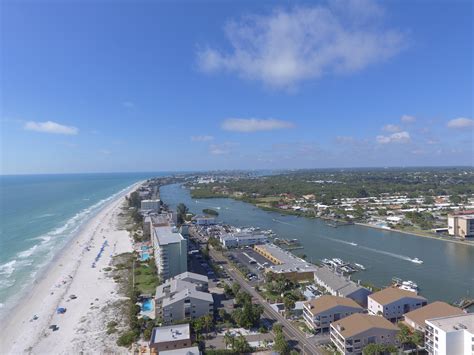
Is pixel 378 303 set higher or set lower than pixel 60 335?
higher

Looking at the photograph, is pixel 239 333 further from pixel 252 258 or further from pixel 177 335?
pixel 252 258

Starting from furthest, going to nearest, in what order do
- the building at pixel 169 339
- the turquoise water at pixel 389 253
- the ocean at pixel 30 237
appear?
the ocean at pixel 30 237, the turquoise water at pixel 389 253, the building at pixel 169 339

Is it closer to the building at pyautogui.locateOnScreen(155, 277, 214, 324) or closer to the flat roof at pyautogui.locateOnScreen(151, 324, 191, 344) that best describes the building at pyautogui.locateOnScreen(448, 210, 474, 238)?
the building at pyautogui.locateOnScreen(155, 277, 214, 324)

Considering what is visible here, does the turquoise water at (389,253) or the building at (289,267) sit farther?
the building at (289,267)

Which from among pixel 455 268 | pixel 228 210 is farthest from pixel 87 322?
pixel 228 210

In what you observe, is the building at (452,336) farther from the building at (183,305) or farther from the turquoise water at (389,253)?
the building at (183,305)

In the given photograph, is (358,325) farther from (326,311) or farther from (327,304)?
(327,304)

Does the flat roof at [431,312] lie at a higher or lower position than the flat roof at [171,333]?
higher

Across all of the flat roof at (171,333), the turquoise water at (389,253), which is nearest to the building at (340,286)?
the turquoise water at (389,253)
